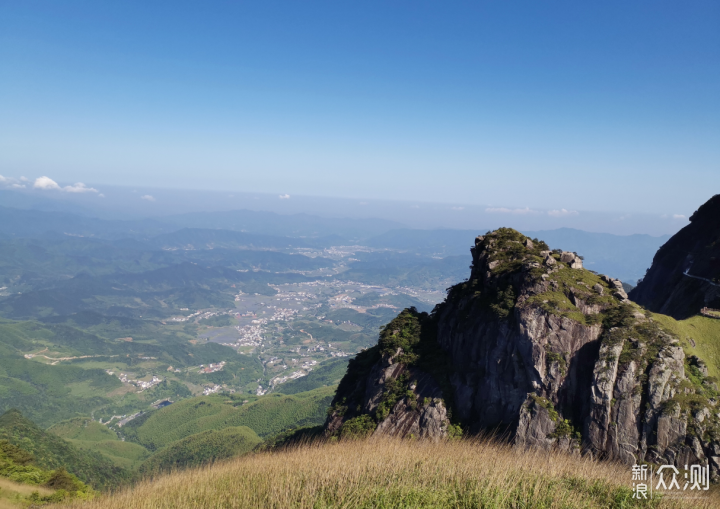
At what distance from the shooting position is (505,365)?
2430 centimetres

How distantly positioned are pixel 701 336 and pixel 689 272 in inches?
676

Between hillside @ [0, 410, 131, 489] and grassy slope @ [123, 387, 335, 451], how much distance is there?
29204 mm

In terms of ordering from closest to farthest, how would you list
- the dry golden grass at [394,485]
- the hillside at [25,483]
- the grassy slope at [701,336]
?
the dry golden grass at [394,485] < the hillside at [25,483] < the grassy slope at [701,336]

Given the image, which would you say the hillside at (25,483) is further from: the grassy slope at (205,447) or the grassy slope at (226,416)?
the grassy slope at (226,416)

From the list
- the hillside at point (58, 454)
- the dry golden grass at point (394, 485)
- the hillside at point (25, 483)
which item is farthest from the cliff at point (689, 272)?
the hillside at point (58, 454)

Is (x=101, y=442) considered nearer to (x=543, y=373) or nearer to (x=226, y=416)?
(x=226, y=416)

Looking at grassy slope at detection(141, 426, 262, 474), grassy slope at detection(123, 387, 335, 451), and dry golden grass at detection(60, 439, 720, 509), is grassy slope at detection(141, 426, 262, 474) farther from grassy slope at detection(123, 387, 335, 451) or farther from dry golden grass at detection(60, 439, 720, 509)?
dry golden grass at detection(60, 439, 720, 509)

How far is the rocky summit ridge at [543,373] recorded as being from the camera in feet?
62.8

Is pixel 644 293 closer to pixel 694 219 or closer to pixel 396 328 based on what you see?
pixel 694 219

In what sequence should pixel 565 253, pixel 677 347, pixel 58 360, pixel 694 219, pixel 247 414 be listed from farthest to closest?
pixel 58 360
pixel 247 414
pixel 694 219
pixel 565 253
pixel 677 347

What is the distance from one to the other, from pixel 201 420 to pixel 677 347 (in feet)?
388

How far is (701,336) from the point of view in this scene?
79.3 feet

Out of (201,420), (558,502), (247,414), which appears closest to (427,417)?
(558,502)

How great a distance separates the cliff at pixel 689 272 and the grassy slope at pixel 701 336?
19.0 ft
